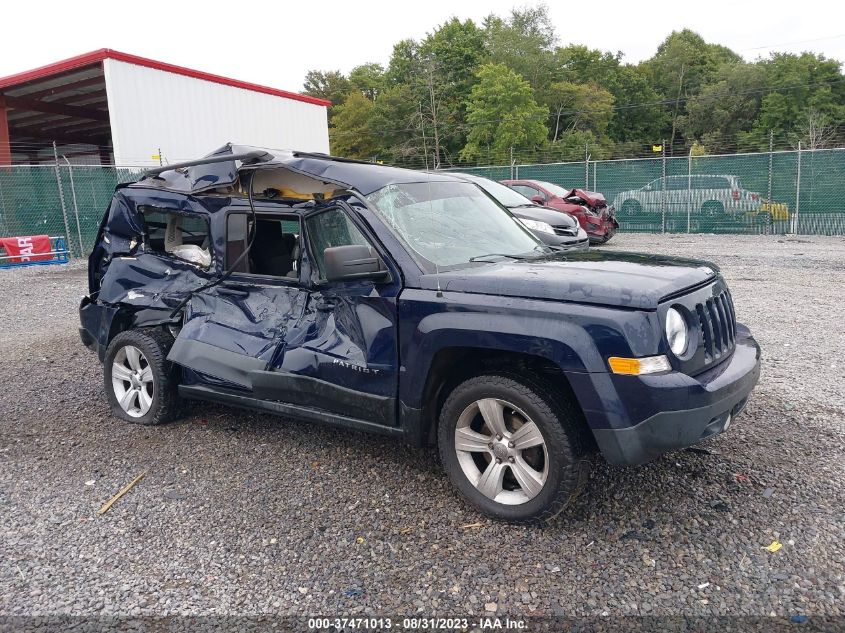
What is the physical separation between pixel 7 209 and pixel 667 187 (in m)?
17.6

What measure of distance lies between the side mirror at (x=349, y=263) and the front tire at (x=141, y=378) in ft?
6.43

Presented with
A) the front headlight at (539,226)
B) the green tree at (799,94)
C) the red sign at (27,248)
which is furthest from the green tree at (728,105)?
the red sign at (27,248)

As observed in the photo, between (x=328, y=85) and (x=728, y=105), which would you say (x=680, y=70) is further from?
(x=328, y=85)

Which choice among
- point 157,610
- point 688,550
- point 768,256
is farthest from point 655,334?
point 768,256

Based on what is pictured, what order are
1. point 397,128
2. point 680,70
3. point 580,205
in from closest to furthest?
point 580,205 → point 397,128 → point 680,70

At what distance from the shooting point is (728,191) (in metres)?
18.1

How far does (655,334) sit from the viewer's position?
3.08 meters

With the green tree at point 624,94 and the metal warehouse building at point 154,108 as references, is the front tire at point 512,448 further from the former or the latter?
the green tree at point 624,94

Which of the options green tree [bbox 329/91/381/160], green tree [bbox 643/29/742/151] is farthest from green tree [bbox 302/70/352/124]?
green tree [bbox 643/29/742/151]

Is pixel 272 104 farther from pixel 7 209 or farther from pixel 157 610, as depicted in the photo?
pixel 157 610

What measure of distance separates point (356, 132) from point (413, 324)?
5936 cm

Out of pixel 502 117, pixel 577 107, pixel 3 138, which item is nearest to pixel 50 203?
pixel 3 138

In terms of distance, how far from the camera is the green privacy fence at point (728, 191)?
17141 millimetres

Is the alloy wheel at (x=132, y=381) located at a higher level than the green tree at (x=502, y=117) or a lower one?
lower
